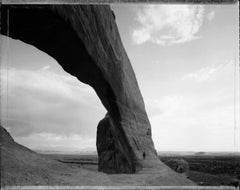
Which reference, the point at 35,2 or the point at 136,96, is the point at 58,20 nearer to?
the point at 35,2

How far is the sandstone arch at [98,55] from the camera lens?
19.4 ft

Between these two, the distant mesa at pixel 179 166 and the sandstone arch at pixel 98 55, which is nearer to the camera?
the sandstone arch at pixel 98 55

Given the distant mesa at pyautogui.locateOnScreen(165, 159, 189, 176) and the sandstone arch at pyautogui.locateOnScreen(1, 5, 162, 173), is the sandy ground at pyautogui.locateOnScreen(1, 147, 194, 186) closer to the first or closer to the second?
the sandstone arch at pyautogui.locateOnScreen(1, 5, 162, 173)

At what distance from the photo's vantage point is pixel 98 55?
320 inches

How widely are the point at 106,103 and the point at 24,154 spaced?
505 centimetres

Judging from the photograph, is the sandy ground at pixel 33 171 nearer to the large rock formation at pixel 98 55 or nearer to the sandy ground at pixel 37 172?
the sandy ground at pixel 37 172

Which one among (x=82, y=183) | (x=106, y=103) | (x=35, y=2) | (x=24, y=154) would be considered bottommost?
(x=82, y=183)

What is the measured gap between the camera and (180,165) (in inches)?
626

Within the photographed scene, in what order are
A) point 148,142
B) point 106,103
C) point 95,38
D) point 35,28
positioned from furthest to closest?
point 148,142 → point 106,103 → point 95,38 → point 35,28

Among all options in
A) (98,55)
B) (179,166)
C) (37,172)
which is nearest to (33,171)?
(37,172)

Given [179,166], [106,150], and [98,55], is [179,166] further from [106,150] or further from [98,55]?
[98,55]

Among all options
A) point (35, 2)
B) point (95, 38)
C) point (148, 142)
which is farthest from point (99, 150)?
point (35, 2)

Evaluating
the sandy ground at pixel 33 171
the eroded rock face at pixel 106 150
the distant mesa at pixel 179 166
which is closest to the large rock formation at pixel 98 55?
the eroded rock face at pixel 106 150

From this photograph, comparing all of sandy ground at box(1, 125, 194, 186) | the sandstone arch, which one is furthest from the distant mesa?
sandy ground at box(1, 125, 194, 186)
